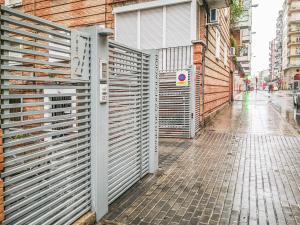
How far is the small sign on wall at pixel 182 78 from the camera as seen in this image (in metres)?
9.42

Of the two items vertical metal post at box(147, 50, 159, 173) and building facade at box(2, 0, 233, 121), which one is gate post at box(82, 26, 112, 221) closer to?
vertical metal post at box(147, 50, 159, 173)

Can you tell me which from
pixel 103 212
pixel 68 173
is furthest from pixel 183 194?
pixel 68 173

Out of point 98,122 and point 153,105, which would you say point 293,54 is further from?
point 98,122

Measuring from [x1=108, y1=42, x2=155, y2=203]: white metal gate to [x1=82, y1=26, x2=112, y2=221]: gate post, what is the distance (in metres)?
0.33

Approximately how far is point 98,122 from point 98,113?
0.39 feet

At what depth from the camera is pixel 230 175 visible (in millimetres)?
5574

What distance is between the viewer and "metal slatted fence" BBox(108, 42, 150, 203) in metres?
4.28

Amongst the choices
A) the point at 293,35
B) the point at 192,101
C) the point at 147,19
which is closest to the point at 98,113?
the point at 192,101

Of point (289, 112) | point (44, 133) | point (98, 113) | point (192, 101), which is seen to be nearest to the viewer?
point (44, 133)

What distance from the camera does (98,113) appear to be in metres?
3.68

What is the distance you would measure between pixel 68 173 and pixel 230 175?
11.5 feet

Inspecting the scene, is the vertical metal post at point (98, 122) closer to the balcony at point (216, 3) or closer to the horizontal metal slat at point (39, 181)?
the horizontal metal slat at point (39, 181)

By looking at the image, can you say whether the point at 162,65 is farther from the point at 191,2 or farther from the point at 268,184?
the point at 268,184

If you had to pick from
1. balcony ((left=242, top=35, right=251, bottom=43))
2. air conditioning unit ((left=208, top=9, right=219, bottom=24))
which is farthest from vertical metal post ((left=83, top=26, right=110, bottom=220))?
balcony ((left=242, top=35, right=251, bottom=43))
